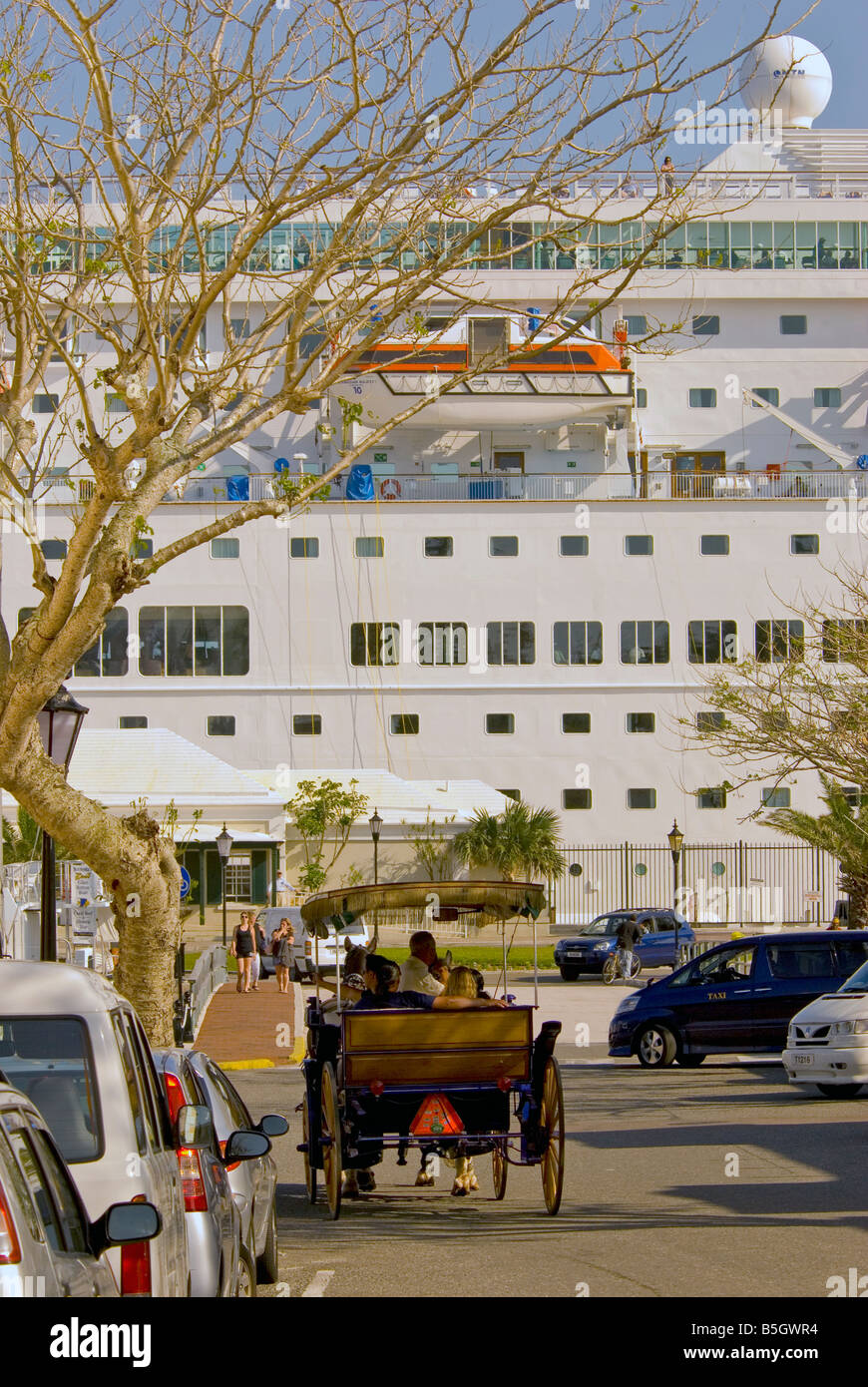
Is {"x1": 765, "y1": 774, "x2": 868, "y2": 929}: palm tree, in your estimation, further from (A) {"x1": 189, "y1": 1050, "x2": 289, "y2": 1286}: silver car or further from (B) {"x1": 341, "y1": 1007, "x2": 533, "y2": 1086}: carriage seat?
(A) {"x1": 189, "y1": 1050, "x2": 289, "y2": 1286}: silver car

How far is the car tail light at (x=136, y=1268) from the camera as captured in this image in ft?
16.0

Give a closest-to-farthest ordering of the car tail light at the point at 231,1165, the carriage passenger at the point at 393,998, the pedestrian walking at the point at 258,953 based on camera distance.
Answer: the car tail light at the point at 231,1165 → the carriage passenger at the point at 393,998 → the pedestrian walking at the point at 258,953

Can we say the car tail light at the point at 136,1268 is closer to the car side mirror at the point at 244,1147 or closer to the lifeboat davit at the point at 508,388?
the car side mirror at the point at 244,1147

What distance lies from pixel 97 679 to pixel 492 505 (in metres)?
14.1

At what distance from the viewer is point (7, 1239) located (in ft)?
11.5

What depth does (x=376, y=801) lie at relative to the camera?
49531 millimetres

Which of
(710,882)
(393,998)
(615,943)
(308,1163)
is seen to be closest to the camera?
(308,1163)

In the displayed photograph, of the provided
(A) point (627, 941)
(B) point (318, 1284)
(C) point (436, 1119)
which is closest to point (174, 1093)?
(B) point (318, 1284)

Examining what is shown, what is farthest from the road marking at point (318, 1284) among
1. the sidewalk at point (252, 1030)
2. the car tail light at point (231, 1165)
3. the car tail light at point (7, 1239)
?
the sidewalk at point (252, 1030)

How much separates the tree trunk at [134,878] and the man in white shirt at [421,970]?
1.97 meters

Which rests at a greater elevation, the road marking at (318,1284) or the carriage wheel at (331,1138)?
the carriage wheel at (331,1138)

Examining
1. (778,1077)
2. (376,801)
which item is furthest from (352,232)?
(376,801)

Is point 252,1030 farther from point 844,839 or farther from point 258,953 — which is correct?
point 844,839

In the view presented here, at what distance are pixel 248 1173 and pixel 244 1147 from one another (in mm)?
1120
